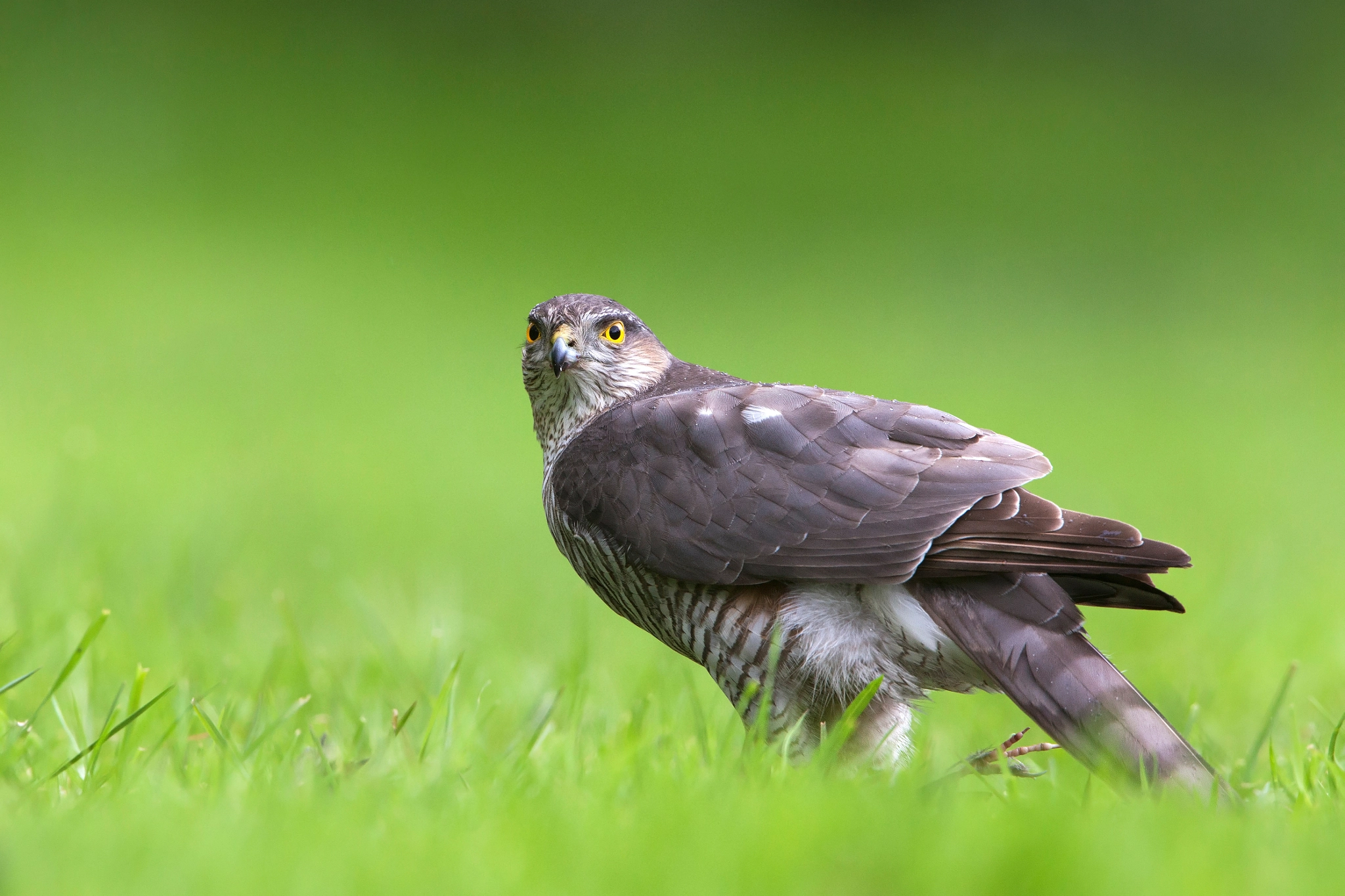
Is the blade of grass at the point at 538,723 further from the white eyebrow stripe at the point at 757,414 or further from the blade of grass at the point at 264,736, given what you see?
the white eyebrow stripe at the point at 757,414

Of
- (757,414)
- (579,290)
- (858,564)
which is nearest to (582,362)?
(757,414)

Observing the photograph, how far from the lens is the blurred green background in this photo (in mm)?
2166

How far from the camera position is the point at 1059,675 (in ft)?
9.64

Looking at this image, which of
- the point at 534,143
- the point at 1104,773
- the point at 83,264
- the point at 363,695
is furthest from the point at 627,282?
the point at 1104,773

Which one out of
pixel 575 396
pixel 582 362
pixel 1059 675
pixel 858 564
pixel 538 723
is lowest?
pixel 538 723

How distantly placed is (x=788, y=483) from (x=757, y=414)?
250 millimetres

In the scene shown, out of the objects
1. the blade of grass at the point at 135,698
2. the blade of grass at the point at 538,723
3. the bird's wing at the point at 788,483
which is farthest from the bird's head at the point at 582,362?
the blade of grass at the point at 135,698

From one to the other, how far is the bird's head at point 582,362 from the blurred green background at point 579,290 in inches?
28.7

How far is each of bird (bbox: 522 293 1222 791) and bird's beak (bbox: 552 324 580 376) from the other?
35 centimetres

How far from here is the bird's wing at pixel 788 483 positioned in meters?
3.12

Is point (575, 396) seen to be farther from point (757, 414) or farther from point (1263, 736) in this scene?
point (1263, 736)

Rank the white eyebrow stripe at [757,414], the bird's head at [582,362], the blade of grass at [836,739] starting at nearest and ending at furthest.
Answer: the blade of grass at [836,739], the white eyebrow stripe at [757,414], the bird's head at [582,362]

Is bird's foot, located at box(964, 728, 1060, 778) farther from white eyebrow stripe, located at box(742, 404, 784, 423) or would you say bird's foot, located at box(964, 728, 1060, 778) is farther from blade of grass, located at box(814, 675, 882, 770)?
white eyebrow stripe, located at box(742, 404, 784, 423)

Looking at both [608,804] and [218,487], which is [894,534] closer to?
[608,804]
